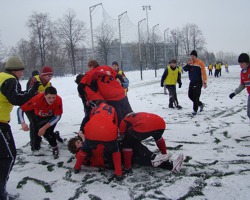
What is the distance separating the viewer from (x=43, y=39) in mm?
32406

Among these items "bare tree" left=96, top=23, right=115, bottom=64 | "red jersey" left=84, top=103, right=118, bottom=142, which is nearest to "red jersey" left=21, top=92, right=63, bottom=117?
"red jersey" left=84, top=103, right=118, bottom=142

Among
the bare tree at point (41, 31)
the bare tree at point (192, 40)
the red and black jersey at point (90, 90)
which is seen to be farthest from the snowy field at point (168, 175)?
the bare tree at point (192, 40)

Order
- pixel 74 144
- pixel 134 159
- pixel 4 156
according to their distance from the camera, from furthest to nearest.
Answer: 1. pixel 74 144
2. pixel 134 159
3. pixel 4 156

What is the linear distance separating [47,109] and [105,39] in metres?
23.0

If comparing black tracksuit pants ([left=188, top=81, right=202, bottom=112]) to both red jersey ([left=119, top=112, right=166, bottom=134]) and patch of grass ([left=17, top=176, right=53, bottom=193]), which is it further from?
patch of grass ([left=17, top=176, right=53, bottom=193])

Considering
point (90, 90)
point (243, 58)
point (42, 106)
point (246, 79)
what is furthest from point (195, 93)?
point (42, 106)

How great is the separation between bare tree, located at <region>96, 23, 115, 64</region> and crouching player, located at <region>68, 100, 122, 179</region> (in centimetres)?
2080

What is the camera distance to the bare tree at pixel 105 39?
24.6 metres

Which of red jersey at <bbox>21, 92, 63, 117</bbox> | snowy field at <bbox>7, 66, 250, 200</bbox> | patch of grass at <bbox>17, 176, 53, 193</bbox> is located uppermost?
red jersey at <bbox>21, 92, 63, 117</bbox>

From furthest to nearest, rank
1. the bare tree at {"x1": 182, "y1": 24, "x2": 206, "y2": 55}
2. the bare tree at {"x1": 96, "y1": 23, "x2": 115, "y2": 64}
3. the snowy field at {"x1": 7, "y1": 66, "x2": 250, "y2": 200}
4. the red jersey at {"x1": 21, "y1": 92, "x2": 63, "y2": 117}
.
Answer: the bare tree at {"x1": 182, "y1": 24, "x2": 206, "y2": 55} < the bare tree at {"x1": 96, "y1": 23, "x2": 115, "y2": 64} < the red jersey at {"x1": 21, "y1": 92, "x2": 63, "y2": 117} < the snowy field at {"x1": 7, "y1": 66, "x2": 250, "y2": 200}

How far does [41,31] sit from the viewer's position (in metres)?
32.2

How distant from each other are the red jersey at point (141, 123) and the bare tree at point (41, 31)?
99.9ft

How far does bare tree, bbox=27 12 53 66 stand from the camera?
3175 centimetres

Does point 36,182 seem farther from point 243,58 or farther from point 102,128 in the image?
point 243,58
